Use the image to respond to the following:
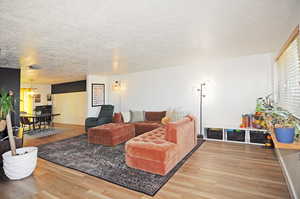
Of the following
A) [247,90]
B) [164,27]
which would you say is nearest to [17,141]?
[164,27]

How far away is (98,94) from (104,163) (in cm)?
425

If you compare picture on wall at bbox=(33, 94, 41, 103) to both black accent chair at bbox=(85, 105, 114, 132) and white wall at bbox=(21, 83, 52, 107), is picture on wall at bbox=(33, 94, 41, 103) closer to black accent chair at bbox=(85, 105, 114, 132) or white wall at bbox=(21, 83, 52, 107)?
white wall at bbox=(21, 83, 52, 107)

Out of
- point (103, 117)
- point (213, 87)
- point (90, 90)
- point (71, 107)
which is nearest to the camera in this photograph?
point (213, 87)

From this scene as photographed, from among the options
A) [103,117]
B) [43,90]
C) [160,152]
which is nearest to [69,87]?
[43,90]

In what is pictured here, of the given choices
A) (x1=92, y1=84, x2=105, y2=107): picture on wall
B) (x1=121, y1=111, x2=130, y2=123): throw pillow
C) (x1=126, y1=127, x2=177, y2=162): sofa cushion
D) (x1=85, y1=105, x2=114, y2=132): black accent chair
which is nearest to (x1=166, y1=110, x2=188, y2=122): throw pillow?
(x1=121, y1=111, x2=130, y2=123): throw pillow

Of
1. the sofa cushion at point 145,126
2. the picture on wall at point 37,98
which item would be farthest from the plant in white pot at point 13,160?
the picture on wall at point 37,98

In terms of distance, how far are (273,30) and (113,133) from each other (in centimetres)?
407

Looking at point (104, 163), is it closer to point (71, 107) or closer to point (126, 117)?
point (126, 117)

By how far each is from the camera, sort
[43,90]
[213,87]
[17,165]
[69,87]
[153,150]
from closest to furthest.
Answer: [17,165]
[153,150]
[213,87]
[69,87]
[43,90]

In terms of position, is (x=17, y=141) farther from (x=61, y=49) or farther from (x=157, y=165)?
(x=157, y=165)

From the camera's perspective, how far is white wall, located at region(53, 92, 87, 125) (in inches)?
297

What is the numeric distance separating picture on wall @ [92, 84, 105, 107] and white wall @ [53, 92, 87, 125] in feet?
3.42

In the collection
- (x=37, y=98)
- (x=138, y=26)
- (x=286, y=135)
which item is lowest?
(x=286, y=135)

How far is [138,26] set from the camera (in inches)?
83.1
